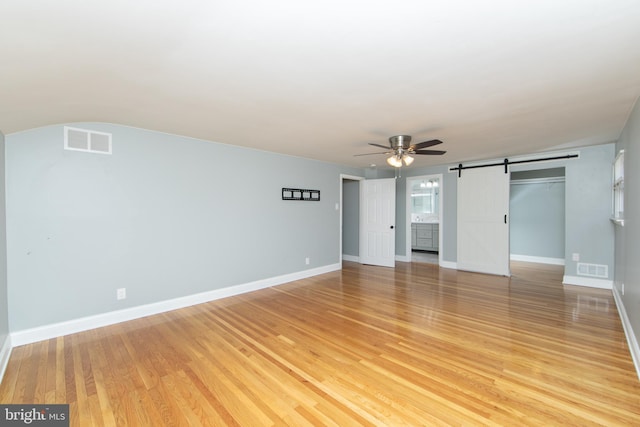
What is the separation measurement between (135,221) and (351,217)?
4831 mm

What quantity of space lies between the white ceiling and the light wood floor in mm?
2156

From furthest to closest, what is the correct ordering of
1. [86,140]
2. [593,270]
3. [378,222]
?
[378,222], [593,270], [86,140]

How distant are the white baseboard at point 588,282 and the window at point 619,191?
1.15 metres

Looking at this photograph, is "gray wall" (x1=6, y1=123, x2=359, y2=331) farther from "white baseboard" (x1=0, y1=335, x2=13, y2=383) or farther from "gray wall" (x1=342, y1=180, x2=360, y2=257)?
"gray wall" (x1=342, y1=180, x2=360, y2=257)

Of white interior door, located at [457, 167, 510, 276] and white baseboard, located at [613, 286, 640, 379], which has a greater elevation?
white interior door, located at [457, 167, 510, 276]

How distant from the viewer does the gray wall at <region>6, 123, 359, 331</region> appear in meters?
2.80

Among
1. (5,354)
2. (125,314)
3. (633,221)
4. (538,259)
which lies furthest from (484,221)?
(5,354)

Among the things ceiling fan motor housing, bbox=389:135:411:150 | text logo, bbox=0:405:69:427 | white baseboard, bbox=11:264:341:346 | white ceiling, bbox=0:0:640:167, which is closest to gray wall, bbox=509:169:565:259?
white ceiling, bbox=0:0:640:167

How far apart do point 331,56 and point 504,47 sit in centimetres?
104

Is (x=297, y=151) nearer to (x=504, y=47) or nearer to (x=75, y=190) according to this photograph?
(x=75, y=190)

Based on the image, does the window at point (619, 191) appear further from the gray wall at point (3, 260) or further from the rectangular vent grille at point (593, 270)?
the gray wall at point (3, 260)

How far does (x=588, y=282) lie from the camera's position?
4707 millimetres

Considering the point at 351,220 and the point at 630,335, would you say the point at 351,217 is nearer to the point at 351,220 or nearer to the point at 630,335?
the point at 351,220

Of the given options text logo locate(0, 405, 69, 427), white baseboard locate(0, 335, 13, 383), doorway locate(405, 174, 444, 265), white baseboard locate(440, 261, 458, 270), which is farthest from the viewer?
doorway locate(405, 174, 444, 265)
